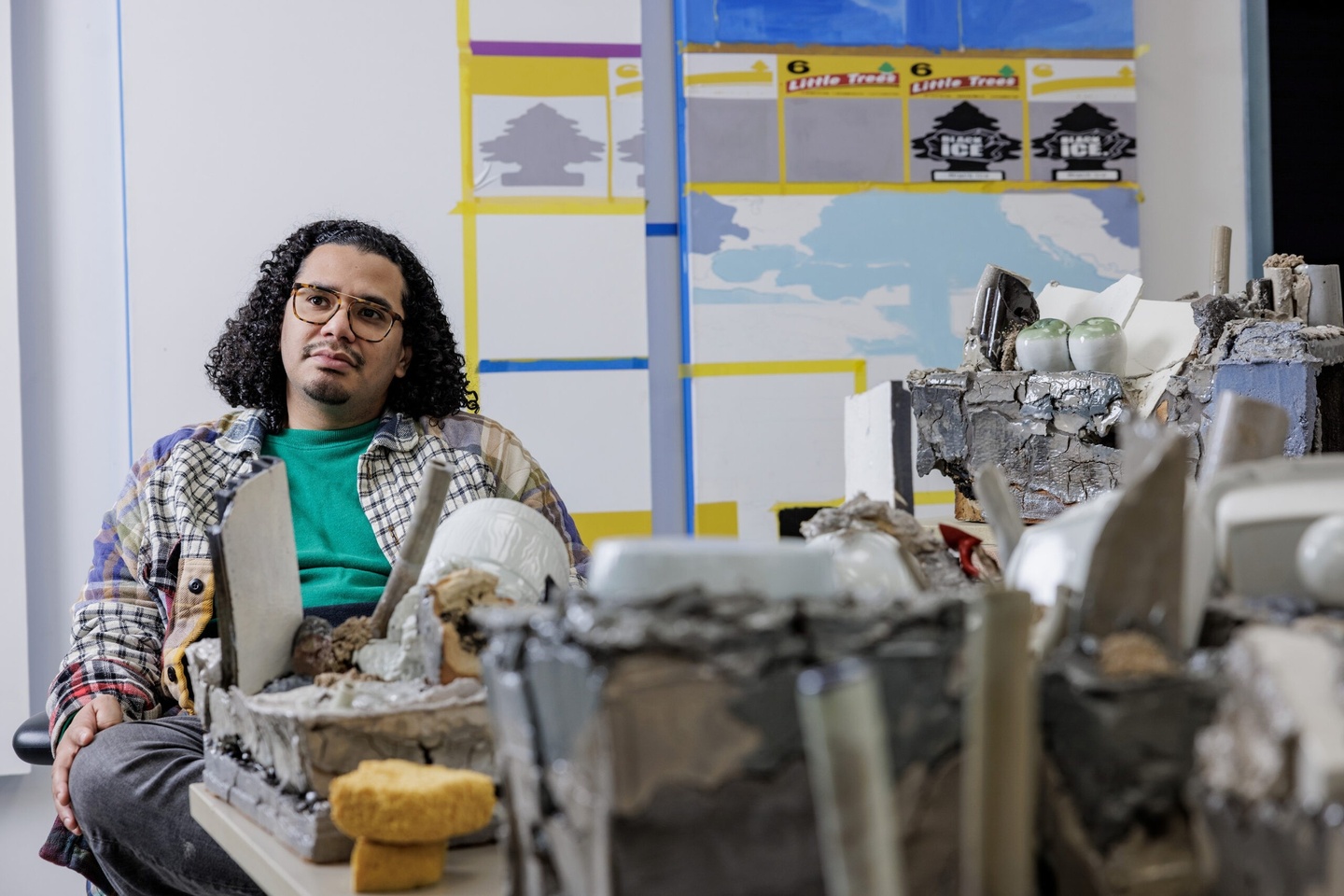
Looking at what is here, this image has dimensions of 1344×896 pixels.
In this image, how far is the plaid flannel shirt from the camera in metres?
1.53

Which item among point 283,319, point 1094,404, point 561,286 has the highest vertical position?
point 561,286

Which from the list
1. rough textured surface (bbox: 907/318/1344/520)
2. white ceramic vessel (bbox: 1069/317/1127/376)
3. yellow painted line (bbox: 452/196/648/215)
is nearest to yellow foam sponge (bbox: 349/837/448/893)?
rough textured surface (bbox: 907/318/1344/520)

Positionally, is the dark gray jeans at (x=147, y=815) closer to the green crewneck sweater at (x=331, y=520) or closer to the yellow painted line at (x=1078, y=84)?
the green crewneck sweater at (x=331, y=520)

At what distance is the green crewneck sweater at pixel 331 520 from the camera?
1600 mm

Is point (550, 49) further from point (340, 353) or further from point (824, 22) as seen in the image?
point (340, 353)

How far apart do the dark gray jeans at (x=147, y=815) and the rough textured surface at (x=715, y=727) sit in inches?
33.3

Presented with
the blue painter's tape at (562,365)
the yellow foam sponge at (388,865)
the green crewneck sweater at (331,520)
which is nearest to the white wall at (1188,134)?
the blue painter's tape at (562,365)

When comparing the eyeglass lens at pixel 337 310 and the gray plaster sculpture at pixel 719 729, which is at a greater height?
the eyeglass lens at pixel 337 310

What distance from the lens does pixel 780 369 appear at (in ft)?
8.35

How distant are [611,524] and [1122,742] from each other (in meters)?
2.12

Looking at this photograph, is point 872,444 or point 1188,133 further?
point 1188,133

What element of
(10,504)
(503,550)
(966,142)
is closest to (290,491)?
(10,504)

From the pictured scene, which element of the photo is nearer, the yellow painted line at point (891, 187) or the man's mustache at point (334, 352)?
the man's mustache at point (334, 352)

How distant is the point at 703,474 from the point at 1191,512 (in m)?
1.99
